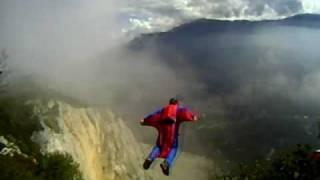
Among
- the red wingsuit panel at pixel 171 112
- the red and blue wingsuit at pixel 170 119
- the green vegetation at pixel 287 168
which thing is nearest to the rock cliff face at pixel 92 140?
the green vegetation at pixel 287 168

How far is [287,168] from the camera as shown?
208 ft

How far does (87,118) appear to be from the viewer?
277ft

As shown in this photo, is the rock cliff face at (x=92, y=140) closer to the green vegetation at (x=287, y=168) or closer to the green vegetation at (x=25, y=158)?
the green vegetation at (x=25, y=158)

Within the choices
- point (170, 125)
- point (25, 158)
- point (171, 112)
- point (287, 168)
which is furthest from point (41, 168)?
point (171, 112)

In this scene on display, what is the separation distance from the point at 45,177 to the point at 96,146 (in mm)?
22863

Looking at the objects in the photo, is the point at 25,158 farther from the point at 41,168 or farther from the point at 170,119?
the point at 170,119

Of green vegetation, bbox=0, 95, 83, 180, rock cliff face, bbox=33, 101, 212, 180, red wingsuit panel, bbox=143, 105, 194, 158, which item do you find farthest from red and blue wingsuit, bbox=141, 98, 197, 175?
rock cliff face, bbox=33, 101, 212, 180

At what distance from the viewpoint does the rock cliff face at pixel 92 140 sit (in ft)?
238

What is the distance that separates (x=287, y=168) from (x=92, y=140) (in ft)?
86.6

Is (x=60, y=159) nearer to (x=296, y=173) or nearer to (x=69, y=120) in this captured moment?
(x=69, y=120)

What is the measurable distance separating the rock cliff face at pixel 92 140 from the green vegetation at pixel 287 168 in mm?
15534

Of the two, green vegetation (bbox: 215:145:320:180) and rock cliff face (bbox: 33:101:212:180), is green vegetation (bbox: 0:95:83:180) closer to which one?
rock cliff face (bbox: 33:101:212:180)

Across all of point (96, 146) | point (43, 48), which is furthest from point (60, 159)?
point (43, 48)

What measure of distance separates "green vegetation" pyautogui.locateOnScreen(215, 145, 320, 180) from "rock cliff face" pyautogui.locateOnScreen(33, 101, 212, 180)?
51.0 feet
